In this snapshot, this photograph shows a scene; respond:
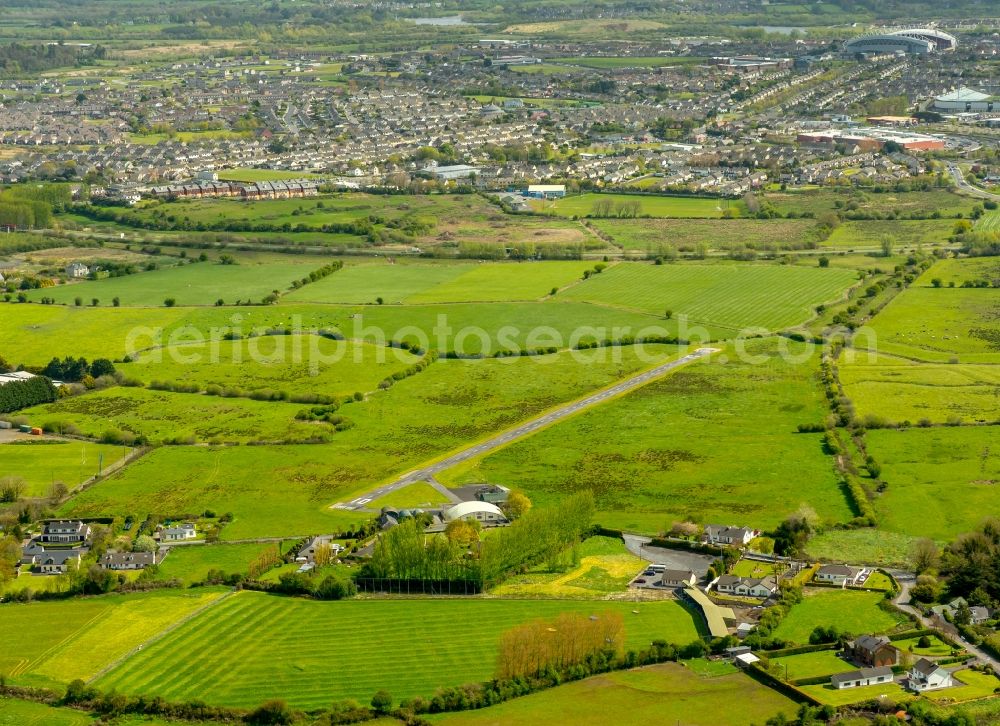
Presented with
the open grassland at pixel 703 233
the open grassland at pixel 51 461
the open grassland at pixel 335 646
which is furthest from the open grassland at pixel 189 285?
the open grassland at pixel 335 646

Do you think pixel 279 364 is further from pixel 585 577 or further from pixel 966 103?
pixel 966 103

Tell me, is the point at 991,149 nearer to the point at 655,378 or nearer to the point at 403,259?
the point at 403,259

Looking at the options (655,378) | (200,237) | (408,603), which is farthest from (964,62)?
(408,603)

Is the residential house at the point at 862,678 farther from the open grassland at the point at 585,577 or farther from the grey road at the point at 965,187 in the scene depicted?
the grey road at the point at 965,187

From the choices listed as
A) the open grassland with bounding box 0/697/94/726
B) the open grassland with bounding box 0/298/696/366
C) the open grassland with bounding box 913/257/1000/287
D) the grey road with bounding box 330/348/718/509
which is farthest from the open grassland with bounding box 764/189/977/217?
the open grassland with bounding box 0/697/94/726

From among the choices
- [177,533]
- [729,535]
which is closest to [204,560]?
[177,533]

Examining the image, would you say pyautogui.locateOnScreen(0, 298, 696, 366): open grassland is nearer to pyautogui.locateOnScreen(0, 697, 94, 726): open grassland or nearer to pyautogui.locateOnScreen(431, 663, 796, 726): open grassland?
pyautogui.locateOnScreen(0, 697, 94, 726): open grassland
